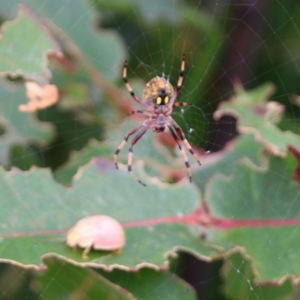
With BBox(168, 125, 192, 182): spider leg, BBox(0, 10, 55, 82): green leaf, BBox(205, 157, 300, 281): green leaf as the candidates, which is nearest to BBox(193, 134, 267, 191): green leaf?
BBox(168, 125, 192, 182): spider leg

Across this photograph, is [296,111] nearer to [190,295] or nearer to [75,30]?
[75,30]

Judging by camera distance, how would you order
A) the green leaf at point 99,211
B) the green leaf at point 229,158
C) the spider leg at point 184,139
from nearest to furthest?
the green leaf at point 99,211, the green leaf at point 229,158, the spider leg at point 184,139

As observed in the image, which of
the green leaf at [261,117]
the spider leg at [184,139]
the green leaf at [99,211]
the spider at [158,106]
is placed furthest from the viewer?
the spider at [158,106]

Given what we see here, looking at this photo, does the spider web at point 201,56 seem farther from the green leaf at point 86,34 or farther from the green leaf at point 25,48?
the green leaf at point 25,48

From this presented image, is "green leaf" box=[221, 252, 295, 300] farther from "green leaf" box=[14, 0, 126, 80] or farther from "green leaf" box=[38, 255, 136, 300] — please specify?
"green leaf" box=[14, 0, 126, 80]

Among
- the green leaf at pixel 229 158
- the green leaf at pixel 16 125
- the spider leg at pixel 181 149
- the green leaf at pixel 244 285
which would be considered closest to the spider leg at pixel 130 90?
the spider leg at pixel 181 149

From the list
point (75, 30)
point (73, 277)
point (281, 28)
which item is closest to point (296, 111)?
point (281, 28)

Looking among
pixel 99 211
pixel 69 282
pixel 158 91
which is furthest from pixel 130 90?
pixel 69 282
